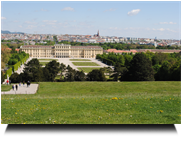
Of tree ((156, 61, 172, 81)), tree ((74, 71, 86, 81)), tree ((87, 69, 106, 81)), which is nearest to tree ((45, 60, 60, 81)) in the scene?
tree ((74, 71, 86, 81))

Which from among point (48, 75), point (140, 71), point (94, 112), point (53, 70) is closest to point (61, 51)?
point (53, 70)

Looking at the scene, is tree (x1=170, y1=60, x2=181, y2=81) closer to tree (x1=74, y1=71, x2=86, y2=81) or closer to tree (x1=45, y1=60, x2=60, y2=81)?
tree (x1=74, y1=71, x2=86, y2=81)

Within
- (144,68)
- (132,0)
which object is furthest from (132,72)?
(132,0)

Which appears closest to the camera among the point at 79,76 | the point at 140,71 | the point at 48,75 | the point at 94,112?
the point at 94,112

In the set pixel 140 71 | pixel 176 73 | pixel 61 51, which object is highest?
pixel 61 51

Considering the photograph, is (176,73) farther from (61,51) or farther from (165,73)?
(61,51)

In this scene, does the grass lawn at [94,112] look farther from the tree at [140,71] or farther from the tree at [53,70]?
the tree at [53,70]

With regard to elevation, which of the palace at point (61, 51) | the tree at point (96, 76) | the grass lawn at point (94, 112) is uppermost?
the palace at point (61, 51)

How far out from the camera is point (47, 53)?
286 feet

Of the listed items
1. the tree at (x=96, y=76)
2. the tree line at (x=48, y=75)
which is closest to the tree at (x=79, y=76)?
the tree line at (x=48, y=75)

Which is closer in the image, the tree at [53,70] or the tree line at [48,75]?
the tree line at [48,75]

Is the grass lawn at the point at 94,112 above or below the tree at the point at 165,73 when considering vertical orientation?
above
